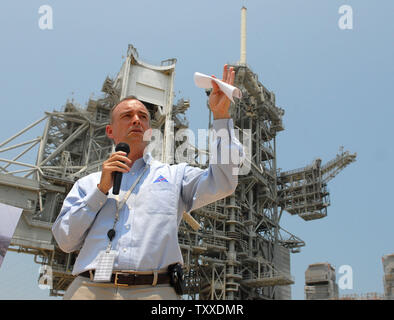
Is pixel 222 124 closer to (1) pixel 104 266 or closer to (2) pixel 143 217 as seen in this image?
(2) pixel 143 217

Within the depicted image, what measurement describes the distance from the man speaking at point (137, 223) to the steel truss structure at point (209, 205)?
78.7 ft

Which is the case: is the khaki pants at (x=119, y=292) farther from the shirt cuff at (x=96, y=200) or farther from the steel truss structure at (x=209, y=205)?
the steel truss structure at (x=209, y=205)

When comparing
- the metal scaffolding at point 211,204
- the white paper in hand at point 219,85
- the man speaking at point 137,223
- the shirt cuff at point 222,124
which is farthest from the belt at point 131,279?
the metal scaffolding at point 211,204

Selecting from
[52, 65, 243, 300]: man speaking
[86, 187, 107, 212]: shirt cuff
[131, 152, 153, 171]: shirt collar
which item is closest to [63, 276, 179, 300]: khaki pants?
[52, 65, 243, 300]: man speaking

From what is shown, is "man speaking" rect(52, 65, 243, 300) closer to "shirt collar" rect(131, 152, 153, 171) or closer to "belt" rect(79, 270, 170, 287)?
"belt" rect(79, 270, 170, 287)

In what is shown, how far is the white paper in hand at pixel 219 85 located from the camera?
124 inches

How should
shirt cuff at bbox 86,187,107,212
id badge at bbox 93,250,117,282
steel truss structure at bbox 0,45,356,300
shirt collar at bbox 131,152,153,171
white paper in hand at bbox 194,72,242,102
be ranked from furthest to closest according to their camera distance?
1. steel truss structure at bbox 0,45,356,300
2. shirt collar at bbox 131,152,153,171
3. shirt cuff at bbox 86,187,107,212
4. white paper in hand at bbox 194,72,242,102
5. id badge at bbox 93,250,117,282

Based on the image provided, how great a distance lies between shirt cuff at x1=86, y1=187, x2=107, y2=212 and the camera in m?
3.26

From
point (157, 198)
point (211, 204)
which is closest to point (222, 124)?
point (157, 198)

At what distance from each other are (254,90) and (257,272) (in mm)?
17265

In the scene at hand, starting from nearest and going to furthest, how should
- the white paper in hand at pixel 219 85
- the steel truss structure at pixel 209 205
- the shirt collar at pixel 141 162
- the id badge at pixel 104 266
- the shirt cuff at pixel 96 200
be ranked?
the id badge at pixel 104 266, the white paper in hand at pixel 219 85, the shirt cuff at pixel 96 200, the shirt collar at pixel 141 162, the steel truss structure at pixel 209 205

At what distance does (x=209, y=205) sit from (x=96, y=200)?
3265 centimetres

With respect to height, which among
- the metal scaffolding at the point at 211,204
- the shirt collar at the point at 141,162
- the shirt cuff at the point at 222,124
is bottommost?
the shirt collar at the point at 141,162

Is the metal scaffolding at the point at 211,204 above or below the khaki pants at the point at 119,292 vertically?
above
